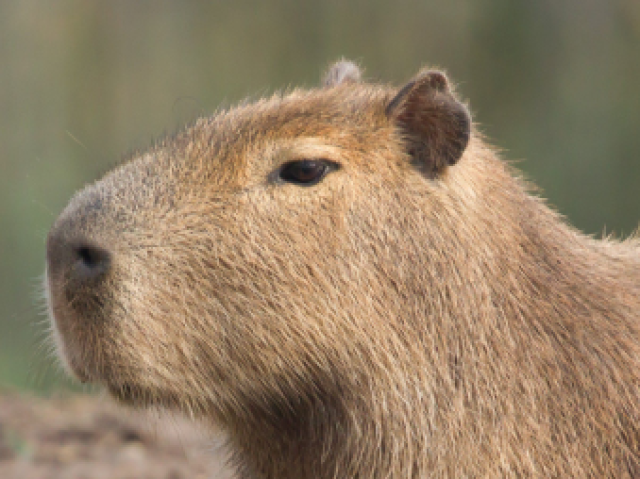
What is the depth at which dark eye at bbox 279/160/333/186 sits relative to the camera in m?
2.67

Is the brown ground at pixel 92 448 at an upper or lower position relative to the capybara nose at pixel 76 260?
upper

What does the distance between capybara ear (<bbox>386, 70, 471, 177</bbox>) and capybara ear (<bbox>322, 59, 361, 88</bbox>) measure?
1.98 ft

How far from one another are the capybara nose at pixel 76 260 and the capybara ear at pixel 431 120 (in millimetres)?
963

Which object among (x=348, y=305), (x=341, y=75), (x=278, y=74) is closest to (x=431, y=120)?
(x=348, y=305)

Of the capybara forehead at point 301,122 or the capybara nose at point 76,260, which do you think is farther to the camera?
the capybara forehead at point 301,122

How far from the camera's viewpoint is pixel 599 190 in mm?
7262

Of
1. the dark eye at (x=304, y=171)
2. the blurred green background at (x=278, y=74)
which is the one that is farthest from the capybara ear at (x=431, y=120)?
the blurred green background at (x=278, y=74)

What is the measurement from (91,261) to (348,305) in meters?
0.73

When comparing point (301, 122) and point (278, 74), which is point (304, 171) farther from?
point (278, 74)

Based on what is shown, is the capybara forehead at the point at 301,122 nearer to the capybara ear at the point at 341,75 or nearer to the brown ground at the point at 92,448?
the capybara ear at the point at 341,75

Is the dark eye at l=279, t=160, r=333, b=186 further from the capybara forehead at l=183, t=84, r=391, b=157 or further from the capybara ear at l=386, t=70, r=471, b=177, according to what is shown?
the capybara ear at l=386, t=70, r=471, b=177

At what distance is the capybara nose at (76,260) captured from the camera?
251 cm

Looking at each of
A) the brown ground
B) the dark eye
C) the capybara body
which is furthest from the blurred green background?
the dark eye

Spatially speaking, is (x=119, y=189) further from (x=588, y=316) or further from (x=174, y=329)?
(x=588, y=316)
